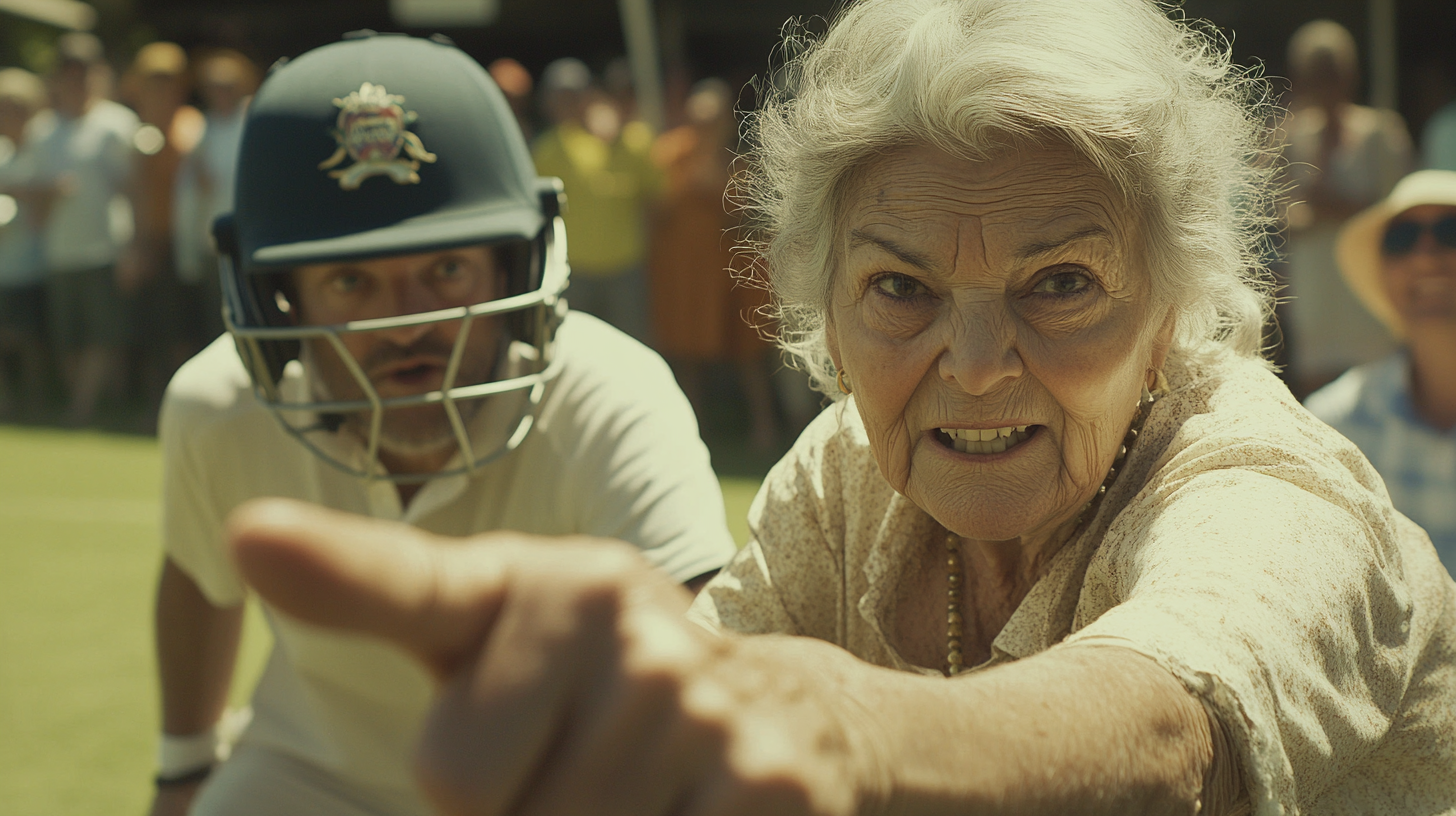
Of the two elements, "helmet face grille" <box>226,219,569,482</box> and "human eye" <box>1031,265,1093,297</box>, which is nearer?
"human eye" <box>1031,265,1093,297</box>

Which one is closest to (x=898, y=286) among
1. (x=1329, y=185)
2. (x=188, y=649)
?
(x=188, y=649)

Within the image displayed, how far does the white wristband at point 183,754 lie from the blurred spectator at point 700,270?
5.73 metres

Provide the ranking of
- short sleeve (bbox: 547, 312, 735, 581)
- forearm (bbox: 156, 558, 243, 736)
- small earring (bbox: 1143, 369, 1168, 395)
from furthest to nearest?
forearm (bbox: 156, 558, 243, 736)
short sleeve (bbox: 547, 312, 735, 581)
small earring (bbox: 1143, 369, 1168, 395)

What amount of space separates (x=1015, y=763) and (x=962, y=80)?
0.88m

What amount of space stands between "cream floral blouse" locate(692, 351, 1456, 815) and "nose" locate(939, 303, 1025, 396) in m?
0.25

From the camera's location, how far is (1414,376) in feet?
12.6

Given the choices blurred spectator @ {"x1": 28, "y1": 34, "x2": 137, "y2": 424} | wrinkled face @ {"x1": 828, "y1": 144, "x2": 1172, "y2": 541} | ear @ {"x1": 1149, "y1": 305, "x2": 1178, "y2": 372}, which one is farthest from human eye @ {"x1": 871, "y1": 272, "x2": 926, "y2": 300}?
blurred spectator @ {"x1": 28, "y1": 34, "x2": 137, "y2": 424}

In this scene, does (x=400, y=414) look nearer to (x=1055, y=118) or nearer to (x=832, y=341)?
(x=832, y=341)

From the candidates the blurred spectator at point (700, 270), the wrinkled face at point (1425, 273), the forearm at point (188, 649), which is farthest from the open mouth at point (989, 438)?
the blurred spectator at point (700, 270)

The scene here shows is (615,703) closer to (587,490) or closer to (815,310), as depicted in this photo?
(815,310)

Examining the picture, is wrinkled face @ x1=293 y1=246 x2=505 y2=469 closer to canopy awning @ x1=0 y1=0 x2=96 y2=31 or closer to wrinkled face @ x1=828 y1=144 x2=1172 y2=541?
wrinkled face @ x1=828 y1=144 x2=1172 y2=541

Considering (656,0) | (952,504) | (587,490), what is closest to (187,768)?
(587,490)

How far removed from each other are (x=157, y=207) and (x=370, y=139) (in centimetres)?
829

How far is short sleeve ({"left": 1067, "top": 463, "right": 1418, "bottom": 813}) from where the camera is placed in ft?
4.00
